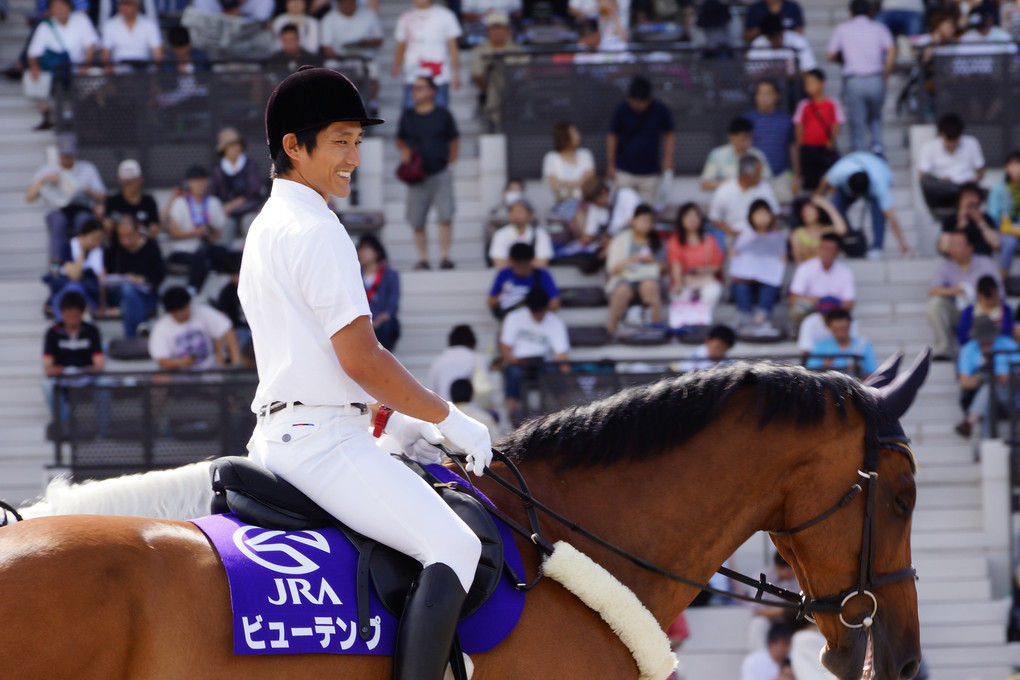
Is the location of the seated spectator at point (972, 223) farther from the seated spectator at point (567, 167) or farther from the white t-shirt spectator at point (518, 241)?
the white t-shirt spectator at point (518, 241)

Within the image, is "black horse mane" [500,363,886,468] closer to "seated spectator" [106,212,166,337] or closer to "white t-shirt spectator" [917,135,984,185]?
"seated spectator" [106,212,166,337]

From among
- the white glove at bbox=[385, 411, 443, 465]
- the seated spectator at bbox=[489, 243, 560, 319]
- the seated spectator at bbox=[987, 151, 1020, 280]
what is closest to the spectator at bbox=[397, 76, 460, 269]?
the seated spectator at bbox=[489, 243, 560, 319]

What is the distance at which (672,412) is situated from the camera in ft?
13.4

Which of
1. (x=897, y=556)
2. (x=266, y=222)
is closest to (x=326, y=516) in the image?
(x=266, y=222)

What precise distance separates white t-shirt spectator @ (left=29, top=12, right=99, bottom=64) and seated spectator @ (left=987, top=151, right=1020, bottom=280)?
993 cm

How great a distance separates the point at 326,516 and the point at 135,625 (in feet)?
2.07

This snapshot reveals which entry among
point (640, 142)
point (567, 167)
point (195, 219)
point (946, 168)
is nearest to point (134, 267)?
point (195, 219)

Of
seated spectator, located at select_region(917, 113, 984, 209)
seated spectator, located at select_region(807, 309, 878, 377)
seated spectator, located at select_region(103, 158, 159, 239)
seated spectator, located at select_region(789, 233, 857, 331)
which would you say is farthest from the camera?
seated spectator, located at select_region(917, 113, 984, 209)

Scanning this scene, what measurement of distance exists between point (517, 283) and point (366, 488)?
26.9 ft

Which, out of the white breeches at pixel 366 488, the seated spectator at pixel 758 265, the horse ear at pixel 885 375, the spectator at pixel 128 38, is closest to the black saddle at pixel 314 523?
the white breeches at pixel 366 488

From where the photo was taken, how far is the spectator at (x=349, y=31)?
46.9 ft

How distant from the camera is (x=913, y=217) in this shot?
44.4ft

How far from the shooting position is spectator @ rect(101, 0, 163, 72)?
14.2m

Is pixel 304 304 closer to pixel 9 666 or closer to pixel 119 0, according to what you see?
pixel 9 666
